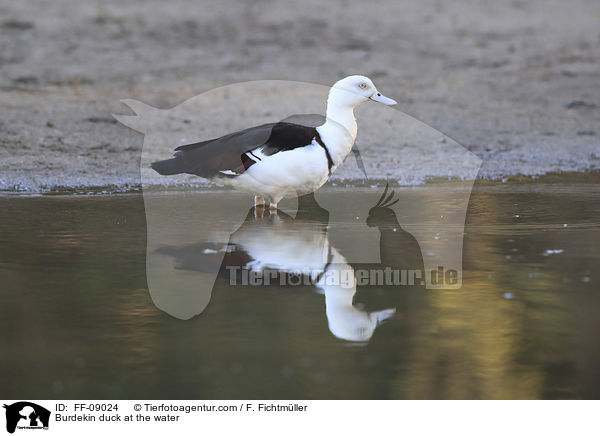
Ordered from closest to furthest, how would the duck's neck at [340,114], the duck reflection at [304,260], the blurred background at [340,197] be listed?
the blurred background at [340,197]
the duck reflection at [304,260]
the duck's neck at [340,114]

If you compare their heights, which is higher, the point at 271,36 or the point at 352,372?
the point at 271,36

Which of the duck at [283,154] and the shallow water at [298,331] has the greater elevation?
the duck at [283,154]

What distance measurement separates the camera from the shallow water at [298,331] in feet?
11.0

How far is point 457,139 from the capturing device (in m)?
11.1

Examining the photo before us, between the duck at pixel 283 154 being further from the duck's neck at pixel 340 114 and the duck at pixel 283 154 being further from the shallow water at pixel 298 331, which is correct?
the shallow water at pixel 298 331

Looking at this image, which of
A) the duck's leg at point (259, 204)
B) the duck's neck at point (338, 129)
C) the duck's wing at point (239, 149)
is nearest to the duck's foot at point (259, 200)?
the duck's leg at point (259, 204)

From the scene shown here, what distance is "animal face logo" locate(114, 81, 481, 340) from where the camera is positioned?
493 cm

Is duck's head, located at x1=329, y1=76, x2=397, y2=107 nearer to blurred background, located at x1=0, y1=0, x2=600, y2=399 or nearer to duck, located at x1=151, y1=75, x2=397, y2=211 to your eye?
duck, located at x1=151, y1=75, x2=397, y2=211

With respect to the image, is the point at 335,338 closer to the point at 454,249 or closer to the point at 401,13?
the point at 454,249

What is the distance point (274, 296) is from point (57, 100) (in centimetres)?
853

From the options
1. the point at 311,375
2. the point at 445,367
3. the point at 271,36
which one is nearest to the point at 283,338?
the point at 311,375

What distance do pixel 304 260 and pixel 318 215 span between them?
5.71ft

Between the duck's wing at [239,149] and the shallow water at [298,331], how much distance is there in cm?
107
